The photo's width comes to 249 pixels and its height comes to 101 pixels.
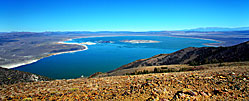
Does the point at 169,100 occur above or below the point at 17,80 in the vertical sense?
above

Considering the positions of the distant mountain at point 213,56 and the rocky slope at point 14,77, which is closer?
the rocky slope at point 14,77

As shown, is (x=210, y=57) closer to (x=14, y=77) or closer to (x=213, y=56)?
(x=213, y=56)

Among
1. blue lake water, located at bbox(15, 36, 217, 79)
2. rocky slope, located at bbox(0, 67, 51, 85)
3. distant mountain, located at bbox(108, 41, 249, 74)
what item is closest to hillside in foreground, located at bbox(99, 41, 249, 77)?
distant mountain, located at bbox(108, 41, 249, 74)

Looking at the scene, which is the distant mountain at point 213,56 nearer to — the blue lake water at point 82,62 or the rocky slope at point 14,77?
the blue lake water at point 82,62

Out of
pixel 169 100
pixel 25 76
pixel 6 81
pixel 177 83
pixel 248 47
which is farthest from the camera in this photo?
pixel 248 47

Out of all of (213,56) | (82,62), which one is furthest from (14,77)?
(82,62)

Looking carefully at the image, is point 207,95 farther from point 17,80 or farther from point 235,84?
point 17,80

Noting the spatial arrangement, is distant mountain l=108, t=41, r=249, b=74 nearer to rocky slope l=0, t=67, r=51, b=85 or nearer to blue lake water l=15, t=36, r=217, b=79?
blue lake water l=15, t=36, r=217, b=79

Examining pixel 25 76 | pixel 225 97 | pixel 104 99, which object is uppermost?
pixel 225 97

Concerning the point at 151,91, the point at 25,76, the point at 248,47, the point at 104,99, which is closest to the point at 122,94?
the point at 104,99

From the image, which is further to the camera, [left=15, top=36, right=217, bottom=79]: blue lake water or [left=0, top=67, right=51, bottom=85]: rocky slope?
[left=15, top=36, right=217, bottom=79]: blue lake water

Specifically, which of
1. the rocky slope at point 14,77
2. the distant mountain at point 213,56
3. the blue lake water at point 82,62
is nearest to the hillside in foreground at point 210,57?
the distant mountain at point 213,56
